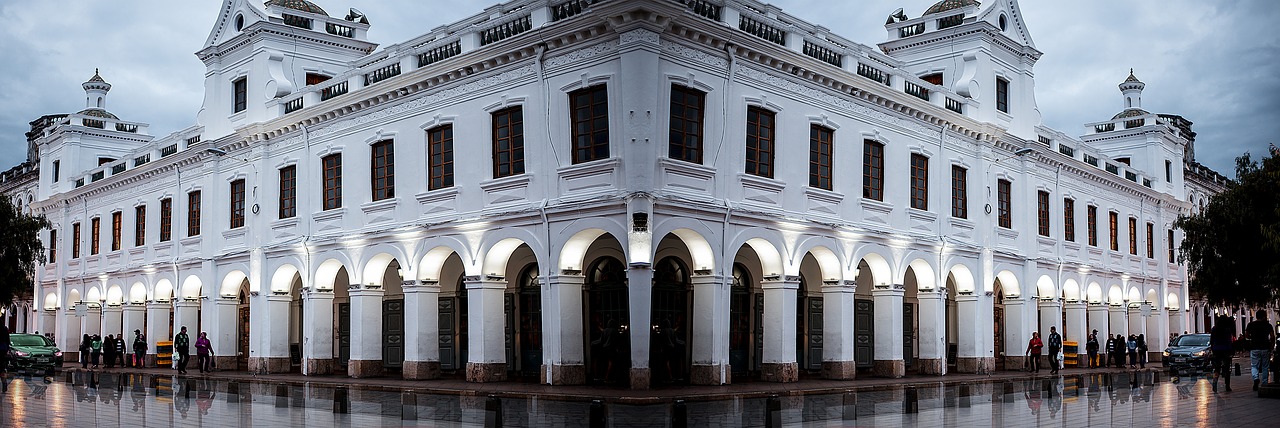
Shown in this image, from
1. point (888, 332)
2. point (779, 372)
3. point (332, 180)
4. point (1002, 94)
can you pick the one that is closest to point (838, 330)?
point (888, 332)

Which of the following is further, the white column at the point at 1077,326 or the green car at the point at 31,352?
the white column at the point at 1077,326

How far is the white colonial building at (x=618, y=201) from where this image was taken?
2309 centimetres

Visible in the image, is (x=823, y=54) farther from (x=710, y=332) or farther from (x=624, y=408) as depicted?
(x=624, y=408)

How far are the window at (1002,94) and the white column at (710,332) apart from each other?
14427 millimetres

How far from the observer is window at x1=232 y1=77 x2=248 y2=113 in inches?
1340

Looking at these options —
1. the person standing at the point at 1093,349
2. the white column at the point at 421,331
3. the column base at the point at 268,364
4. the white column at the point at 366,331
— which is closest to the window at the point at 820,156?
the white column at the point at 421,331

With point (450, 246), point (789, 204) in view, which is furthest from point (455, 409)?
point (789, 204)

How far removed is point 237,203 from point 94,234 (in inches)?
527

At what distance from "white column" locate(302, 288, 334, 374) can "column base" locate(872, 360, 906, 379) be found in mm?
13998

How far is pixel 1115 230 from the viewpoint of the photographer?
42.1 meters

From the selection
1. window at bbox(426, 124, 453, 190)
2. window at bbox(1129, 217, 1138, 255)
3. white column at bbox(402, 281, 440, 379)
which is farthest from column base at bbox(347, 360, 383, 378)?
window at bbox(1129, 217, 1138, 255)

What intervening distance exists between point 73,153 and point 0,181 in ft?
46.8

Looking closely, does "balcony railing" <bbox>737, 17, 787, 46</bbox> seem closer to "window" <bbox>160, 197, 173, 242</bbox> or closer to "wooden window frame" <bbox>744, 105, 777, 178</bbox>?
"wooden window frame" <bbox>744, 105, 777, 178</bbox>

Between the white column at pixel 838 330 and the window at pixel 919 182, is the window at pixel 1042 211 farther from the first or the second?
the white column at pixel 838 330
